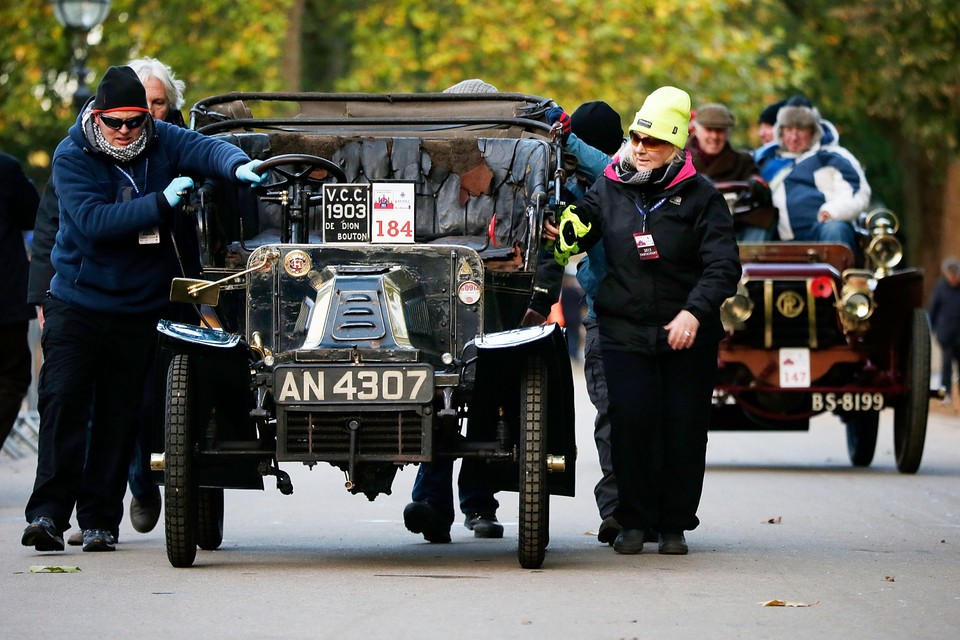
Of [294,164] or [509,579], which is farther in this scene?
[294,164]

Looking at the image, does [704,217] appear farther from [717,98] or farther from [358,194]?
[717,98]

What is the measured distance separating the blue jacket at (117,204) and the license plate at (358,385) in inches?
57.6

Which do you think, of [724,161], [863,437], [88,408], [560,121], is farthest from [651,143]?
[863,437]

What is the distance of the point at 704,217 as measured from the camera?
900cm

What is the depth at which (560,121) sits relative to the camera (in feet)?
32.2

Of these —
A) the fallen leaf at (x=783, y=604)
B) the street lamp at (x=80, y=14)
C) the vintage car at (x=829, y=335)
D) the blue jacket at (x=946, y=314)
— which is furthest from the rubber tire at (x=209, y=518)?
the blue jacket at (x=946, y=314)

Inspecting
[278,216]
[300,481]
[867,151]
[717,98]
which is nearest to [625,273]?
[278,216]

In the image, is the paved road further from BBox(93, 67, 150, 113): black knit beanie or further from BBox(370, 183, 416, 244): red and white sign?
BBox(93, 67, 150, 113): black knit beanie

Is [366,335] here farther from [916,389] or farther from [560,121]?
[916,389]

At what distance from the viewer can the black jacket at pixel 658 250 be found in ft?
29.7

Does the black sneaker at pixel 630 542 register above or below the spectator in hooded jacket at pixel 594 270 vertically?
below

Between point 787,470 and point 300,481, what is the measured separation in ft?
11.8

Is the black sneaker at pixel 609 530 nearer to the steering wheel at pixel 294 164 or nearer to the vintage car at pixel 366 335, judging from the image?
the vintage car at pixel 366 335

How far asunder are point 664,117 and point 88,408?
3.06 m
